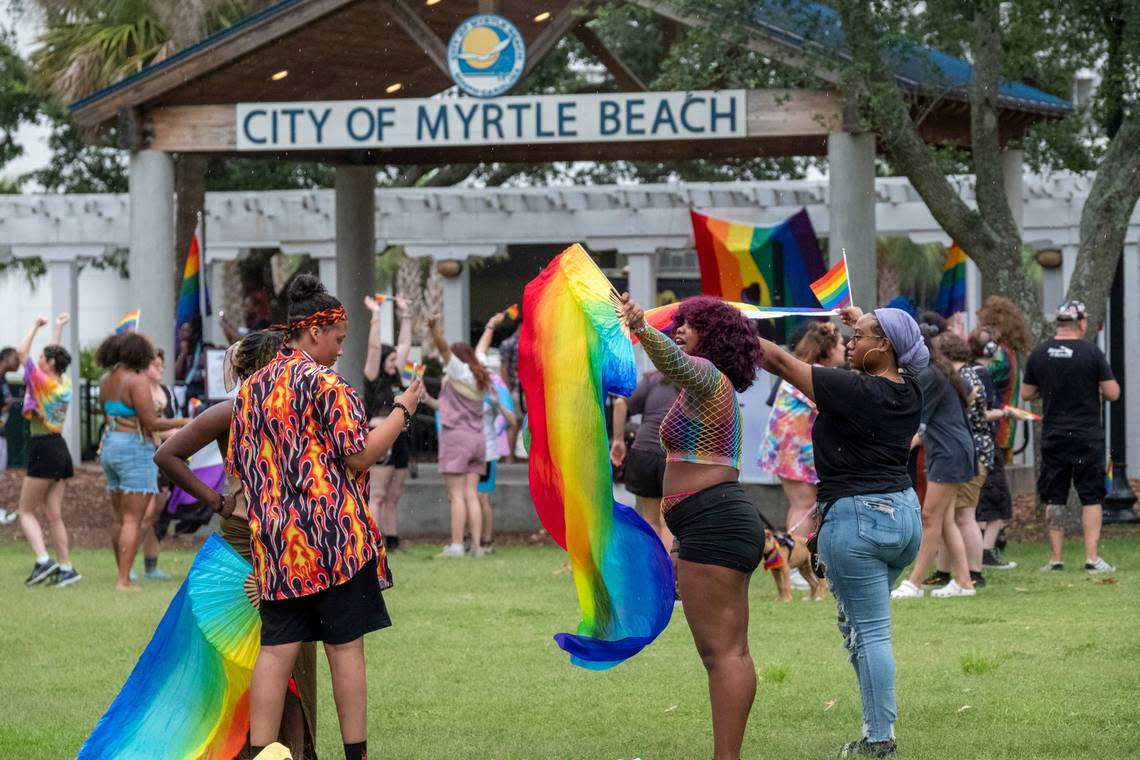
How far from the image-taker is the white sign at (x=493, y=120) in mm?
14914

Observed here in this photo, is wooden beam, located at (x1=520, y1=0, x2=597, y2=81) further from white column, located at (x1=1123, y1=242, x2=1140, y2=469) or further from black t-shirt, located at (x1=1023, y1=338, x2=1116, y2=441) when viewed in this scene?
white column, located at (x1=1123, y1=242, x2=1140, y2=469)

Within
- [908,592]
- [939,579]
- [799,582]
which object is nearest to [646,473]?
[799,582]

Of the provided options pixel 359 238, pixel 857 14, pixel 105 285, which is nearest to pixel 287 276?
pixel 105 285

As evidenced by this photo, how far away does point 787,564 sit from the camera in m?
10.9

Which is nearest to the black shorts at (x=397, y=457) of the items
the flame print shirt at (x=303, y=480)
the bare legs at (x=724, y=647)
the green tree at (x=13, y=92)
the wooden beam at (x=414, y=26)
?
the wooden beam at (x=414, y=26)

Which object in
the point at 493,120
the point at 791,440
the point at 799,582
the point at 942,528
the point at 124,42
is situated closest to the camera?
the point at 942,528

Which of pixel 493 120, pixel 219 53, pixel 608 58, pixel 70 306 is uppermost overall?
pixel 608 58

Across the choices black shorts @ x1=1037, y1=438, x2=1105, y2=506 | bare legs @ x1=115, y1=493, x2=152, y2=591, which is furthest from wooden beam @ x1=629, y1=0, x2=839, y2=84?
bare legs @ x1=115, y1=493, x2=152, y2=591

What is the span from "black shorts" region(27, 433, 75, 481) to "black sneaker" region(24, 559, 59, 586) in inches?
26.3

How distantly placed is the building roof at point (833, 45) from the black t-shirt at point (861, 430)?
8.16 meters

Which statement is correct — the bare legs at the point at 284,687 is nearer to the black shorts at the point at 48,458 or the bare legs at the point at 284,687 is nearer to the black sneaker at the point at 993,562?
the black shorts at the point at 48,458

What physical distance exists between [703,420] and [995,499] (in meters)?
7.13

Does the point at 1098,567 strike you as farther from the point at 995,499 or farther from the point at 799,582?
the point at 799,582

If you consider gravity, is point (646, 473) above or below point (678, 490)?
below
